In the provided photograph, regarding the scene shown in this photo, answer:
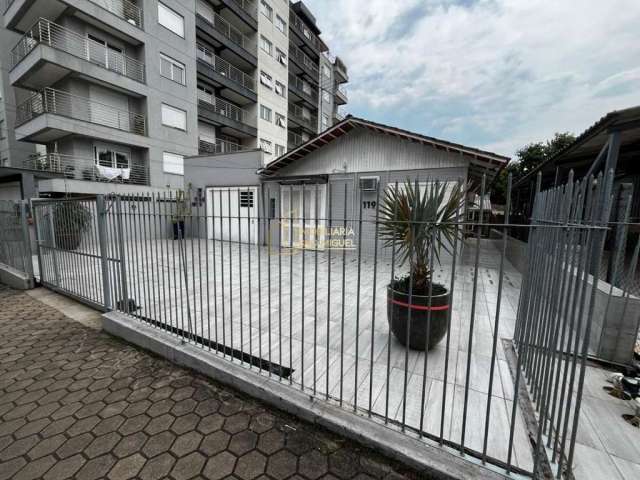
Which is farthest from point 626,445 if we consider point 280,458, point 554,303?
point 280,458

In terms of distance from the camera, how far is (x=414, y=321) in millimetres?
2736

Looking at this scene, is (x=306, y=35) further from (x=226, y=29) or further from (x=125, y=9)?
(x=125, y=9)

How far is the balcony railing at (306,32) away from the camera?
24.2 meters

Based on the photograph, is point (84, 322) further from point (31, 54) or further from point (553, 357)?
point (31, 54)

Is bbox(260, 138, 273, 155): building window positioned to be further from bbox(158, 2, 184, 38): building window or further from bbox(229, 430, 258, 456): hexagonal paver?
bbox(229, 430, 258, 456): hexagonal paver

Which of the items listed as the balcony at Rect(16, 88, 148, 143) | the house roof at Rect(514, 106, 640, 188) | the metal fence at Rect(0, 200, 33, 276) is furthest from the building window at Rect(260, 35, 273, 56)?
the house roof at Rect(514, 106, 640, 188)

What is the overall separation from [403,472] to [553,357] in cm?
116

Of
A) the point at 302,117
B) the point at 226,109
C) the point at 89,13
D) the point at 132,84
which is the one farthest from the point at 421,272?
the point at 302,117

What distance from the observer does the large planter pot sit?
2695 millimetres

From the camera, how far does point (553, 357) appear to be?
1.67m

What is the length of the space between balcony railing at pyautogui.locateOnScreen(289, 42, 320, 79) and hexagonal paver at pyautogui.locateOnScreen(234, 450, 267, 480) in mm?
28571

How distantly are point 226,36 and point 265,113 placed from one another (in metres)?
5.31

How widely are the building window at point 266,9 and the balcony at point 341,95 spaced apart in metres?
12.2

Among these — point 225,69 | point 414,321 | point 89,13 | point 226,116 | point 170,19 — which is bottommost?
point 414,321
